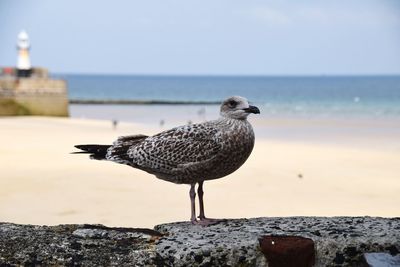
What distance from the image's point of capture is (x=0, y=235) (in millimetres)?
3188

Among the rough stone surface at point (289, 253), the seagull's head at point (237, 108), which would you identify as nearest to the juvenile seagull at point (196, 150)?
the seagull's head at point (237, 108)

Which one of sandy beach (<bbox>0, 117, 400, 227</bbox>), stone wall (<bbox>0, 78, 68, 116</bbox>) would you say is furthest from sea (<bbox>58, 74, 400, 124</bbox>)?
stone wall (<bbox>0, 78, 68, 116</bbox>)

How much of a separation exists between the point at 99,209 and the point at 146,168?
827cm

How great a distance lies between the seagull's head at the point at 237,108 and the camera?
11.8 ft

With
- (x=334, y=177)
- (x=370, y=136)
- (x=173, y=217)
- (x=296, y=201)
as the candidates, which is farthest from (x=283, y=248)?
(x=370, y=136)

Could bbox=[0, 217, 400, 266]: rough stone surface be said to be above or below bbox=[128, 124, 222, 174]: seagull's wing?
below

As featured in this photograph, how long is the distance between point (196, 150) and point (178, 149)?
11 cm

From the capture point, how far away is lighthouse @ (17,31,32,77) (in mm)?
46125

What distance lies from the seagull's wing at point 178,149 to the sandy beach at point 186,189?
687 centimetres

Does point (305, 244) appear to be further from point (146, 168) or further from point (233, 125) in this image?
point (146, 168)

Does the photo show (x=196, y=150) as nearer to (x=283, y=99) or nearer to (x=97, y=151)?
(x=97, y=151)

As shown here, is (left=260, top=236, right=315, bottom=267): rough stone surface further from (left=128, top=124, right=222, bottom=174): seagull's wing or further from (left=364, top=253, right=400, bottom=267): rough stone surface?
(left=128, top=124, right=222, bottom=174): seagull's wing

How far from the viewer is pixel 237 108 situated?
3.61 meters

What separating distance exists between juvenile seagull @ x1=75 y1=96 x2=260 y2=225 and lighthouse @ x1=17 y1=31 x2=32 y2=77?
4440 cm
